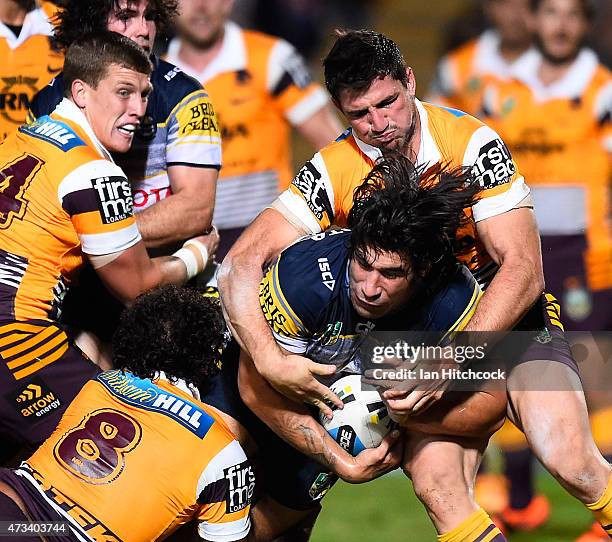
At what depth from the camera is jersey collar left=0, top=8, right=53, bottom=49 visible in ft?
19.0

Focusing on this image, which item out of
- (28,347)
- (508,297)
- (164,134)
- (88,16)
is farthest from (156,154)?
(508,297)

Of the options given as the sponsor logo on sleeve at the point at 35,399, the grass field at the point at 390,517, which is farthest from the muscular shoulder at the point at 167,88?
the grass field at the point at 390,517

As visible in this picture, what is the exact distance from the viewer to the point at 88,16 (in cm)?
530

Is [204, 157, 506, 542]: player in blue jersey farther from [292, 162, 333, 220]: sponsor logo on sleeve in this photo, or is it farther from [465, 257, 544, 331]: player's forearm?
[292, 162, 333, 220]: sponsor logo on sleeve

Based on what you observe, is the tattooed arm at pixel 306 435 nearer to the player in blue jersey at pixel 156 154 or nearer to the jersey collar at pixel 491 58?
the player in blue jersey at pixel 156 154

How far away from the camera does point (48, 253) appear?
4.72m

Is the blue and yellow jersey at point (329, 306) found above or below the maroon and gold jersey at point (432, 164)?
below

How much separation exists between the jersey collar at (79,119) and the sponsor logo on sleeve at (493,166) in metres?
1.49

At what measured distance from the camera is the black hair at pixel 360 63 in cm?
459

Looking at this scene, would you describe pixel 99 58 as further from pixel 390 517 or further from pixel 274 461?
pixel 390 517

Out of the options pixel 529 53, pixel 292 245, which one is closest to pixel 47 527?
pixel 292 245

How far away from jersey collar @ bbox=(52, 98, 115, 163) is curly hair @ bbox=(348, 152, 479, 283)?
44.3 inches

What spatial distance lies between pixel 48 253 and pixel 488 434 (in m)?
1.88

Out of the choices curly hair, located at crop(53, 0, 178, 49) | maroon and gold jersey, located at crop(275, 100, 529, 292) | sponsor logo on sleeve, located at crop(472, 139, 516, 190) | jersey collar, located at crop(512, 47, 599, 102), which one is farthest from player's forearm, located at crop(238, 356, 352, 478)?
jersey collar, located at crop(512, 47, 599, 102)
